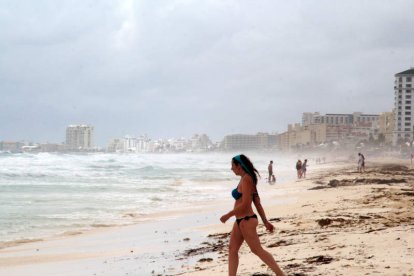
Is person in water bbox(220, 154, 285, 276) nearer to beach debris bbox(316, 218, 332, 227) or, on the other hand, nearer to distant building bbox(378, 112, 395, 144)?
beach debris bbox(316, 218, 332, 227)

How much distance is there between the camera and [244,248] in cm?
807

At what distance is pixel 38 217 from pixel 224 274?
11.0 m

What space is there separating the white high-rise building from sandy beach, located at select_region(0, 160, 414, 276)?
14272cm

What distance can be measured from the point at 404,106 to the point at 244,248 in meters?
152

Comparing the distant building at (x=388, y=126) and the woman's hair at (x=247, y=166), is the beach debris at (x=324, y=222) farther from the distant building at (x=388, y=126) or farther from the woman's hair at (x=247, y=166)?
the distant building at (x=388, y=126)

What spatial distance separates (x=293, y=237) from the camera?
8.42m

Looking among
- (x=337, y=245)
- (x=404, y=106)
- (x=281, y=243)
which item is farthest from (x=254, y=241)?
(x=404, y=106)

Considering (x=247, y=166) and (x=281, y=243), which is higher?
(x=247, y=166)

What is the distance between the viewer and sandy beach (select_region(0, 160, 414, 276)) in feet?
19.7

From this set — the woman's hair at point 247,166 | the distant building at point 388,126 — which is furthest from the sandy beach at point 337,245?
the distant building at point 388,126

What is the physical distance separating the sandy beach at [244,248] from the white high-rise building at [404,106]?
14272 cm

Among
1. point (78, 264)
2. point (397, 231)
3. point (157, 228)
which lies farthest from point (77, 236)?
point (397, 231)

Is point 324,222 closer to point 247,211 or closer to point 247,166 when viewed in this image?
point 247,211

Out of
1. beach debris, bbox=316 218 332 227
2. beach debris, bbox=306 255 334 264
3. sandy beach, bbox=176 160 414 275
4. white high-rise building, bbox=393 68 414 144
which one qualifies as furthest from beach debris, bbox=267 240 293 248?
white high-rise building, bbox=393 68 414 144
